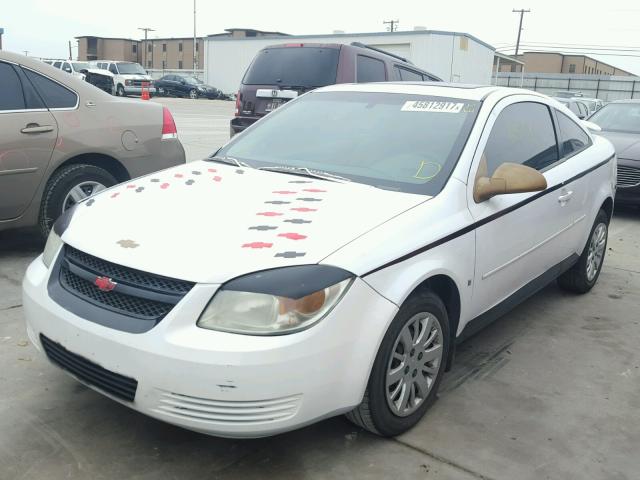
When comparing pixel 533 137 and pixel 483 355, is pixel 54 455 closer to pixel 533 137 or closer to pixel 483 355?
pixel 483 355

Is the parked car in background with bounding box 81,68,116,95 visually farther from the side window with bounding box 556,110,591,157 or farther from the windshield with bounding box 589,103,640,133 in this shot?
the side window with bounding box 556,110,591,157

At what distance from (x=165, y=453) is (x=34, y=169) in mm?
3055

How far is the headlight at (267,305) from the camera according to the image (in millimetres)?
2391

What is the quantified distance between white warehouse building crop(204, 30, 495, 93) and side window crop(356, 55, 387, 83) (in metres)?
30.6

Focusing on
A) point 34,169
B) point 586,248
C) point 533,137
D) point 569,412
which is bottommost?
point 569,412

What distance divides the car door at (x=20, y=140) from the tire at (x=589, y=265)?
4084 millimetres

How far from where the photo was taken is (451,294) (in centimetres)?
317

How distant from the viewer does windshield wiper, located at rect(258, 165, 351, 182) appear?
340cm

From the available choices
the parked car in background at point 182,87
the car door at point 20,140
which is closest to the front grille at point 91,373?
the car door at point 20,140

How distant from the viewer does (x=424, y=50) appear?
133ft

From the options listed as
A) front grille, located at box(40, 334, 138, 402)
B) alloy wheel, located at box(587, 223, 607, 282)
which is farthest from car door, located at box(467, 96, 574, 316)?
front grille, located at box(40, 334, 138, 402)

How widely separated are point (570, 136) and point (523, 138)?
0.87 m

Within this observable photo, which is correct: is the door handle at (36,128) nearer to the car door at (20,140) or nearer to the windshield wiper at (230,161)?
the car door at (20,140)

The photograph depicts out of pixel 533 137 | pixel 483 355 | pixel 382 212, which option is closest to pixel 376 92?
pixel 533 137
